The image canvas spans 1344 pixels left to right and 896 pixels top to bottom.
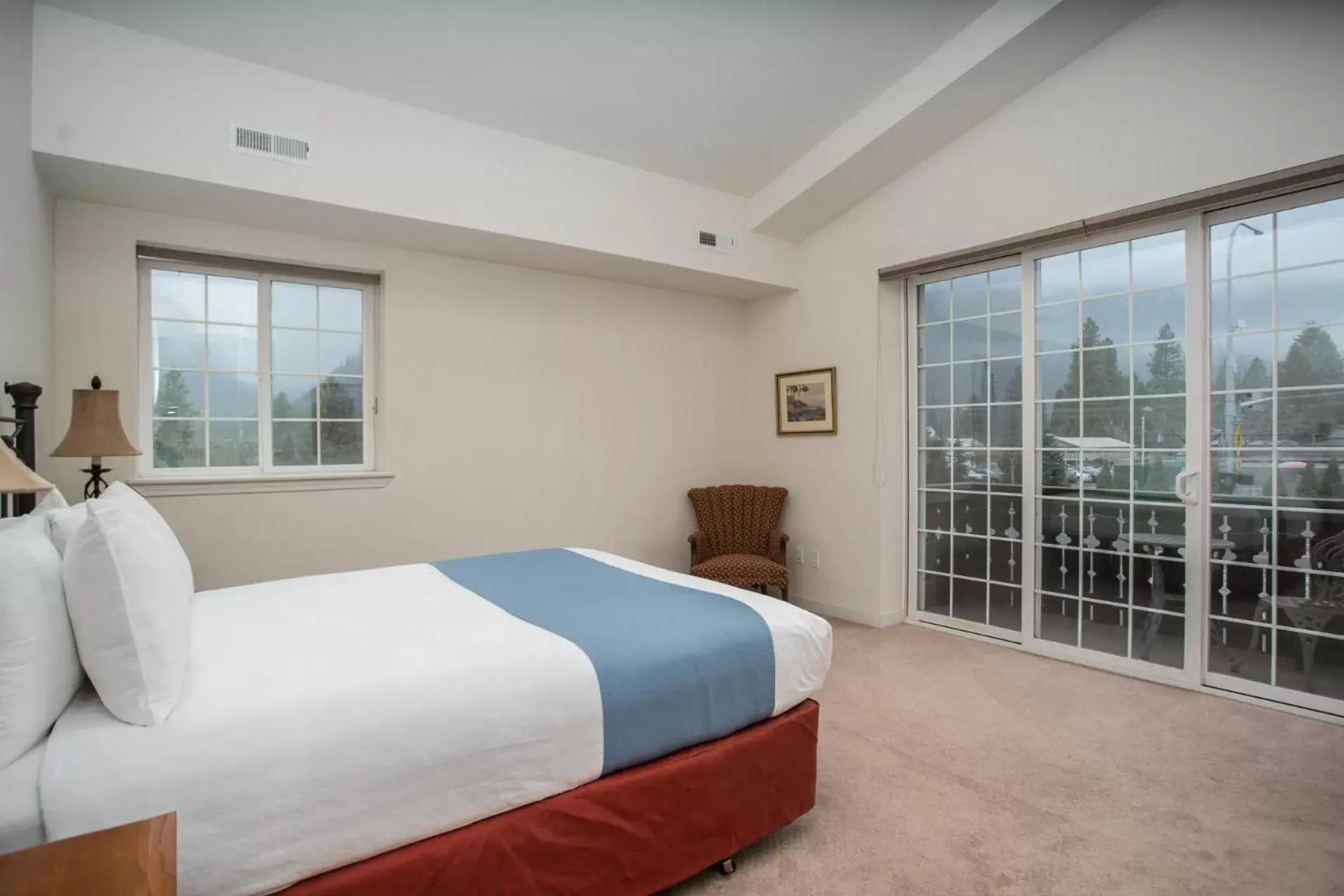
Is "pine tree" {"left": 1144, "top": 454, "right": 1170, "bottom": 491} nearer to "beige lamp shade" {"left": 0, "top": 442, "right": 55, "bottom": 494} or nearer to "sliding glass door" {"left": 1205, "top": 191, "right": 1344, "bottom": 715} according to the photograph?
"sliding glass door" {"left": 1205, "top": 191, "right": 1344, "bottom": 715}

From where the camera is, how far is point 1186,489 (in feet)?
10.8

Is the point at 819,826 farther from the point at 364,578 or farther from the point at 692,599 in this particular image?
the point at 364,578

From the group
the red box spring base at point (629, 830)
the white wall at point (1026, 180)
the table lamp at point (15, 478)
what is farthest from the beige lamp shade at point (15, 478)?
the white wall at point (1026, 180)

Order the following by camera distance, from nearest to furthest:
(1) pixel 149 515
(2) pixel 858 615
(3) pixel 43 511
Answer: (3) pixel 43 511 < (1) pixel 149 515 < (2) pixel 858 615

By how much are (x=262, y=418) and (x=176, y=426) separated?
0.38 meters

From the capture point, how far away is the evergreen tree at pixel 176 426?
11.2 ft

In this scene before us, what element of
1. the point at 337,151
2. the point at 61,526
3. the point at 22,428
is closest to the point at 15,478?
the point at 61,526

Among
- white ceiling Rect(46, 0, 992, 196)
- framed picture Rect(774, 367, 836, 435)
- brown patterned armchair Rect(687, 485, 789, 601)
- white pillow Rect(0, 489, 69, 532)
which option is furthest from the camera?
brown patterned armchair Rect(687, 485, 789, 601)

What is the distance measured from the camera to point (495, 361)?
4246 mm

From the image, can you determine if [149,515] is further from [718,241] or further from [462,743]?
[718,241]

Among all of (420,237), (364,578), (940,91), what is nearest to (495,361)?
(420,237)

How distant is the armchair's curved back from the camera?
4.93 metres

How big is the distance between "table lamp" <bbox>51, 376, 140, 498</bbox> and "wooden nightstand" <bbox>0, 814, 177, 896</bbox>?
222 centimetres

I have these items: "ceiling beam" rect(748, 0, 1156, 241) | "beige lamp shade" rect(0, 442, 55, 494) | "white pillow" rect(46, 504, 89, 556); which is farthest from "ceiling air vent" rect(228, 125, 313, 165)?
"ceiling beam" rect(748, 0, 1156, 241)
